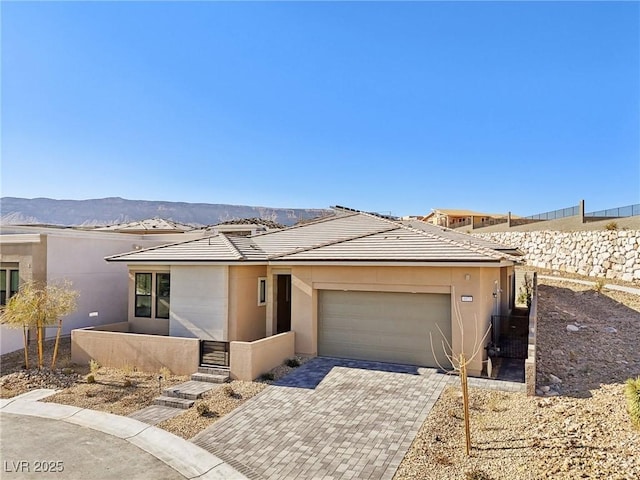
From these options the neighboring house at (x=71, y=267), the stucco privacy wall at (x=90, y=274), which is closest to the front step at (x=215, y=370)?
the neighboring house at (x=71, y=267)

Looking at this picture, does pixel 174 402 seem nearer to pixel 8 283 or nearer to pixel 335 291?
pixel 335 291

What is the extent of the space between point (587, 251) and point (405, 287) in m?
19.9

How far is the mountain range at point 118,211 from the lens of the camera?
85.4m

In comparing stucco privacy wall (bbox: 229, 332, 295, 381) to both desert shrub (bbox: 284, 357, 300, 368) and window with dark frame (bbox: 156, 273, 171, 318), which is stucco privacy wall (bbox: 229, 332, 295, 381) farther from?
window with dark frame (bbox: 156, 273, 171, 318)

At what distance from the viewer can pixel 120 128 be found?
22453 millimetres

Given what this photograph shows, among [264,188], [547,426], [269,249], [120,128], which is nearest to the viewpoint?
[547,426]

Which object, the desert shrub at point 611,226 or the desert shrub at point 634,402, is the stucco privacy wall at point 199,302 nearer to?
the desert shrub at point 634,402

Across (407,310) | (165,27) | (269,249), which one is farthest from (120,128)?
(407,310)

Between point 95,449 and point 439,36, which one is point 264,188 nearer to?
point 439,36

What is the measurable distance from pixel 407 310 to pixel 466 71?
12742 mm

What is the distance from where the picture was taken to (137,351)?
13.7 meters

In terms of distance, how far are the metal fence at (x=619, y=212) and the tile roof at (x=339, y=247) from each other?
1632 centimetres

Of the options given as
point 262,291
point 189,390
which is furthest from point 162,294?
point 189,390

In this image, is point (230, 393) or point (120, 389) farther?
point (120, 389)
